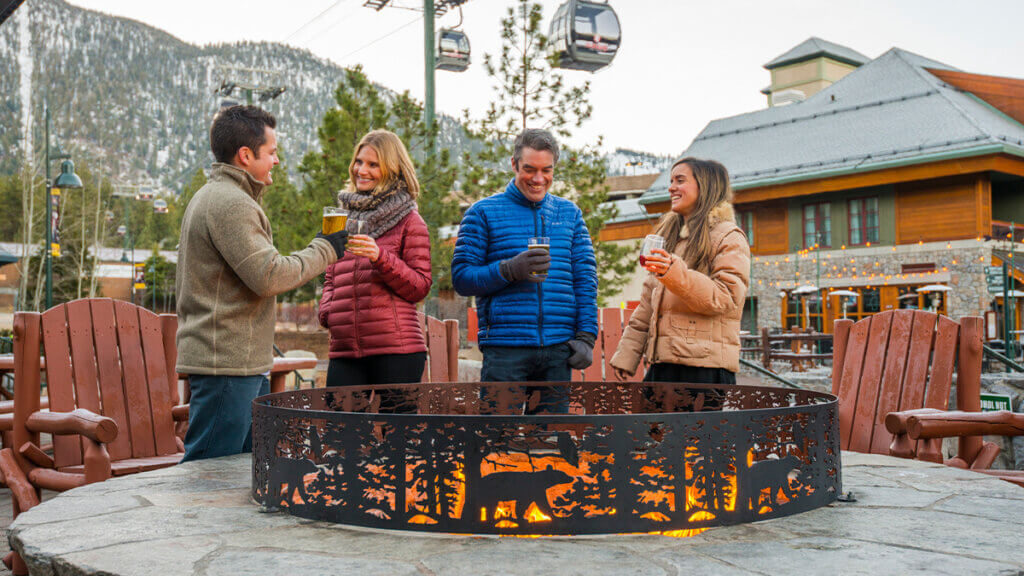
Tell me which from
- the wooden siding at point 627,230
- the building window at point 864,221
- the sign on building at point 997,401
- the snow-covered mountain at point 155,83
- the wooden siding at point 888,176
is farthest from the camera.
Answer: the snow-covered mountain at point 155,83

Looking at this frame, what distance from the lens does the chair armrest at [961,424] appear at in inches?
116

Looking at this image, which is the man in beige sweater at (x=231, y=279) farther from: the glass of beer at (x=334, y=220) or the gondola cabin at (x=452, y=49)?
the gondola cabin at (x=452, y=49)

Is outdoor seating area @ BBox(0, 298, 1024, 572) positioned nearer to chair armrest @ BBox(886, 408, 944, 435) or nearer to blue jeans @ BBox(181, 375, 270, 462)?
chair armrest @ BBox(886, 408, 944, 435)

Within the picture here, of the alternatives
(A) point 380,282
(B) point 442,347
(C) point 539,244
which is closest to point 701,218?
(C) point 539,244

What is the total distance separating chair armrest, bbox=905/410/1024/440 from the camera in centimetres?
294

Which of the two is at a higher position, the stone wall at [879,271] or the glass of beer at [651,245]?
the stone wall at [879,271]

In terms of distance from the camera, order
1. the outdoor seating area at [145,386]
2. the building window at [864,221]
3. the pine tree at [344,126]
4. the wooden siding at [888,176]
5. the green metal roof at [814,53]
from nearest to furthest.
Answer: the outdoor seating area at [145,386] < the pine tree at [344,126] < the wooden siding at [888,176] < the building window at [864,221] < the green metal roof at [814,53]

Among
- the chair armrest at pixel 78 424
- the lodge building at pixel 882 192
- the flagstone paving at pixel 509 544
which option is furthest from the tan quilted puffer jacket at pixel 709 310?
the lodge building at pixel 882 192

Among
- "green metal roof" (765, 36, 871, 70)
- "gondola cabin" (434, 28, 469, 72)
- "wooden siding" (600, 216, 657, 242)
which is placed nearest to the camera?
"gondola cabin" (434, 28, 469, 72)

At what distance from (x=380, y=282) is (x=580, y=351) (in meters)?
0.95

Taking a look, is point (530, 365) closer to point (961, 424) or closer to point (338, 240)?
point (338, 240)

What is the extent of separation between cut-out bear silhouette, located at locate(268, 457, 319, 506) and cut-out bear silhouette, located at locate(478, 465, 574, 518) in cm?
50

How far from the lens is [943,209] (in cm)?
2369

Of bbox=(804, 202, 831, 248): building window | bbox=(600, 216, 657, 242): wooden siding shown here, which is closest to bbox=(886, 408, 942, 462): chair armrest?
bbox=(804, 202, 831, 248): building window
